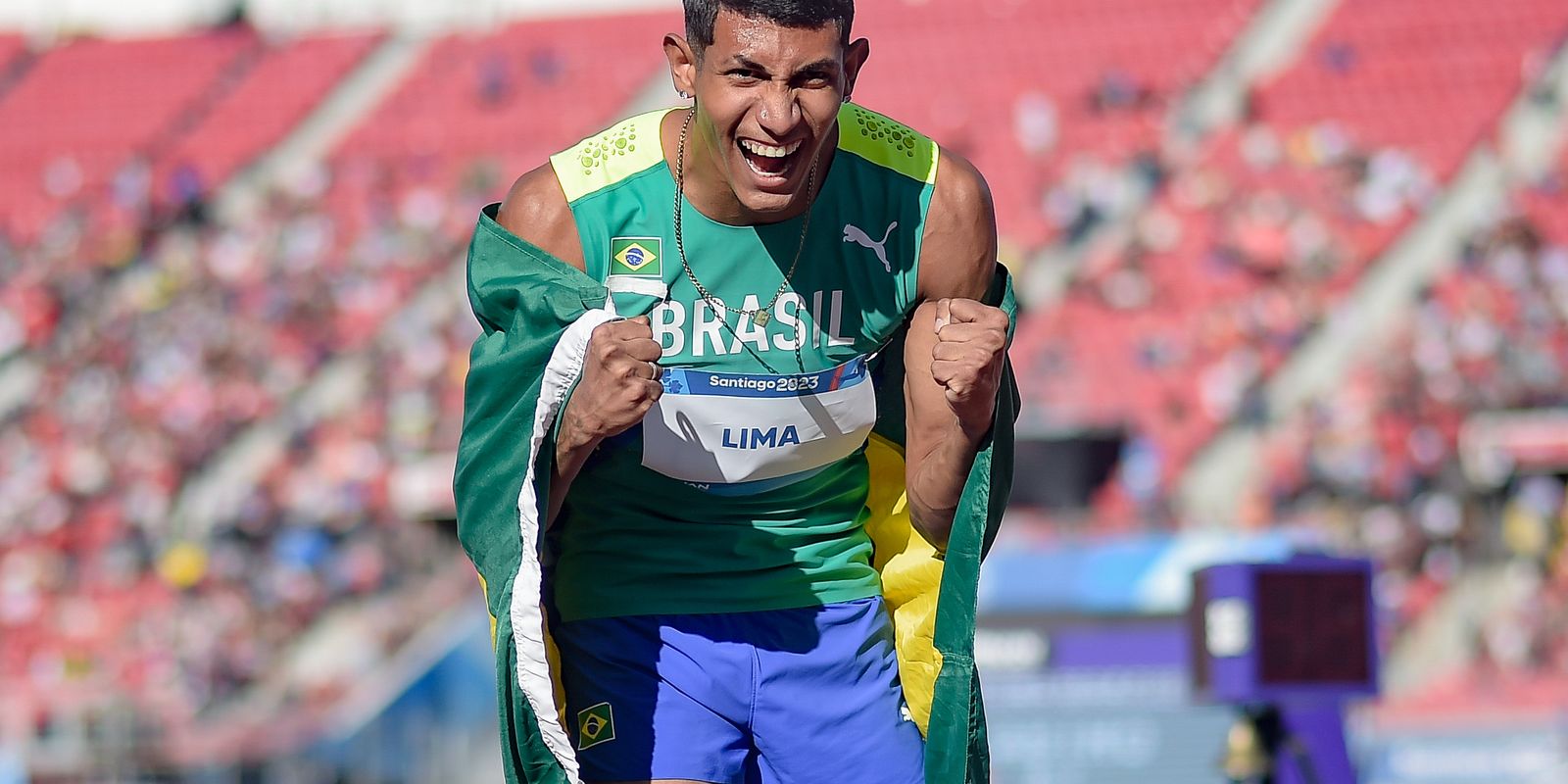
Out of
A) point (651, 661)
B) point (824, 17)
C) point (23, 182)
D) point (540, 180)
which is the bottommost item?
point (651, 661)

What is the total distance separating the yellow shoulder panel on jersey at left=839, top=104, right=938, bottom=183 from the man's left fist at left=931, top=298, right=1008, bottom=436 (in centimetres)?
31

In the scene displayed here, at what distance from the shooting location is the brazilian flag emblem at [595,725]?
3111 millimetres

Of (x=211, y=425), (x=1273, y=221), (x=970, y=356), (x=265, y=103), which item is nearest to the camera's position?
(x=970, y=356)

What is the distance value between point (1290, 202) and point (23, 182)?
16.0 metres

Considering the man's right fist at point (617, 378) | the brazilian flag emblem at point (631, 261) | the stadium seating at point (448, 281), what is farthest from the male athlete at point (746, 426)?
the stadium seating at point (448, 281)

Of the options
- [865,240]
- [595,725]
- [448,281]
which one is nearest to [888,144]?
[865,240]

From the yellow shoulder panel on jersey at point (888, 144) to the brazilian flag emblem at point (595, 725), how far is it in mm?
990

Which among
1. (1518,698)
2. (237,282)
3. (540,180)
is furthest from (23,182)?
(540,180)

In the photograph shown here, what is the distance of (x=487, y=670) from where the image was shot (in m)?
12.2

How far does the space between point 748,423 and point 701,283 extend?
0.23 metres

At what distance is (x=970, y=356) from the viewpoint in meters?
2.93

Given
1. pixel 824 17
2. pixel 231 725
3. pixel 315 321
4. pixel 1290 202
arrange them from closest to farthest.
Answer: pixel 824 17, pixel 231 725, pixel 1290 202, pixel 315 321

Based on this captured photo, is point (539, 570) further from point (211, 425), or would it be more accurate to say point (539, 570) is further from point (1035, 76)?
point (1035, 76)

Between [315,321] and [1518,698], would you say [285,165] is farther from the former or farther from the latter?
[1518,698]
